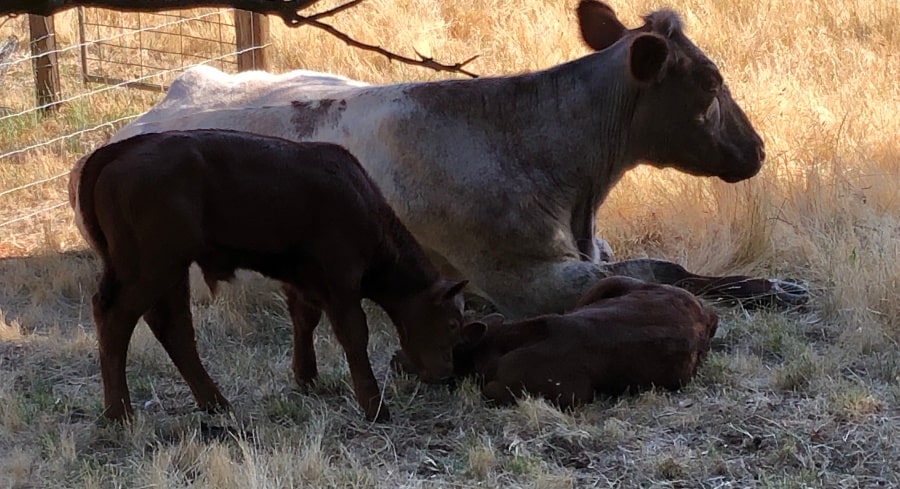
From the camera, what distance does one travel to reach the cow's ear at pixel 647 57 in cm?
548

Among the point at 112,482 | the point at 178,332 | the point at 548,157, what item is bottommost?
the point at 112,482

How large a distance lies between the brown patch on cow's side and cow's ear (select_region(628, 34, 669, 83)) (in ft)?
4.44

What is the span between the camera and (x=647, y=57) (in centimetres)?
556

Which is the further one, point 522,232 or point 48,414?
point 522,232

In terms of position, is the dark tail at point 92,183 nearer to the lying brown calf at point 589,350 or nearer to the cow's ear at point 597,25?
the lying brown calf at point 589,350

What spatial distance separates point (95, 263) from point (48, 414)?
219 cm

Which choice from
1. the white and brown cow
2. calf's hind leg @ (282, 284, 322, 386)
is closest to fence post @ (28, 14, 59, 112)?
the white and brown cow

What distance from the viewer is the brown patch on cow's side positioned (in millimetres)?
5895

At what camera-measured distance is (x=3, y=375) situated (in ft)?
16.7

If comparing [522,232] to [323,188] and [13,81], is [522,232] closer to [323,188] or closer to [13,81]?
[323,188]

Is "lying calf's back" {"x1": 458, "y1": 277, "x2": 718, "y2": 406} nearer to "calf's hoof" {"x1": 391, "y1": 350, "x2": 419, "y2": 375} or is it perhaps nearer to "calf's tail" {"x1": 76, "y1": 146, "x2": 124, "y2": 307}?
"calf's hoof" {"x1": 391, "y1": 350, "x2": 419, "y2": 375}

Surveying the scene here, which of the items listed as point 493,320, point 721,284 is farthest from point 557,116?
point 493,320

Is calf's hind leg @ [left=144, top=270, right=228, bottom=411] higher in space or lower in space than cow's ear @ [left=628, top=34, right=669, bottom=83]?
lower

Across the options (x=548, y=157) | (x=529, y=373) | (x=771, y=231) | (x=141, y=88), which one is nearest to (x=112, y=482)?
(x=529, y=373)
